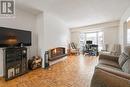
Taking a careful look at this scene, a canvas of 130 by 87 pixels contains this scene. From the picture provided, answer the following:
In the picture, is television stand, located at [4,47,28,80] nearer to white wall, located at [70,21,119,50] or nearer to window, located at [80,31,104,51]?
white wall, located at [70,21,119,50]

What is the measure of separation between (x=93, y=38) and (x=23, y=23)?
18.9 ft

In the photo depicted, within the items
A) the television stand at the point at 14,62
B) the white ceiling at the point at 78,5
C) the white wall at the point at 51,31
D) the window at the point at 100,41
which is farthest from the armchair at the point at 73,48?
the television stand at the point at 14,62

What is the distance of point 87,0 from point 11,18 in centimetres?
272

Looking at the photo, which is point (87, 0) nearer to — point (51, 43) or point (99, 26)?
point (51, 43)

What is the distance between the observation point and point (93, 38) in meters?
7.69

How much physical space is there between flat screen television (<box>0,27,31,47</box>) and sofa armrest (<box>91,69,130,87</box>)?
2.79m

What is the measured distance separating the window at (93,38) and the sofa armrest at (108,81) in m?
6.32

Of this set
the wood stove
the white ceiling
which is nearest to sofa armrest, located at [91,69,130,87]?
the white ceiling

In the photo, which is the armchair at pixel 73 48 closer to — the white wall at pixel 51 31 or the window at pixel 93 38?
the window at pixel 93 38

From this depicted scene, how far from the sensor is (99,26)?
6.62 m

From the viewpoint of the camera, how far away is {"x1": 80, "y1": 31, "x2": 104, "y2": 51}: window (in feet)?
23.6

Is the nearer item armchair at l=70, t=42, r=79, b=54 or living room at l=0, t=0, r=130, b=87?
living room at l=0, t=0, r=130, b=87

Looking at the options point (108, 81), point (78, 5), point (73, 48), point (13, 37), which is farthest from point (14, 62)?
point (73, 48)

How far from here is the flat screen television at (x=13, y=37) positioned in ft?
8.97
